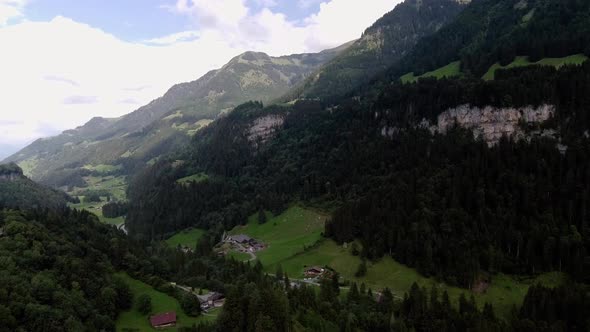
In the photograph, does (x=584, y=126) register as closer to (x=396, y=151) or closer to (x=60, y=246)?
(x=396, y=151)

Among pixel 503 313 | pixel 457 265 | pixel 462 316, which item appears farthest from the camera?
pixel 457 265

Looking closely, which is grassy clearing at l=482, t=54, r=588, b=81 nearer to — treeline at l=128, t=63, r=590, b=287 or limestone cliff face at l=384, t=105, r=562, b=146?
treeline at l=128, t=63, r=590, b=287

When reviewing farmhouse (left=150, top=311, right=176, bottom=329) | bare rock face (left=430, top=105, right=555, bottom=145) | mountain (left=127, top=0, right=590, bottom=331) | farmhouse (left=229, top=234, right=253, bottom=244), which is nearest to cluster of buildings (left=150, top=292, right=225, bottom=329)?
farmhouse (left=150, top=311, right=176, bottom=329)

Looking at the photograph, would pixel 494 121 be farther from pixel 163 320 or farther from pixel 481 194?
pixel 163 320

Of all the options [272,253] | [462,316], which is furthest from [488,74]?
[462,316]

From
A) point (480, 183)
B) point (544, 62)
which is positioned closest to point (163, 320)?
point (480, 183)
